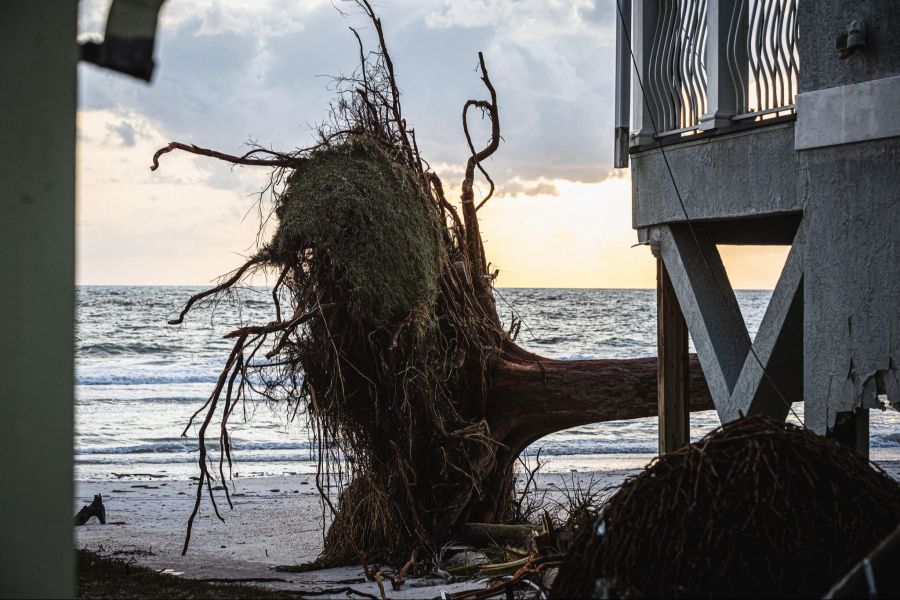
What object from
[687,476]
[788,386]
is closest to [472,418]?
[788,386]

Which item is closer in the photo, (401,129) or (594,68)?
(401,129)

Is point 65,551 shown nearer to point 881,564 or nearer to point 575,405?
point 881,564

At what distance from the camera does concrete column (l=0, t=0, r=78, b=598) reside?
347cm

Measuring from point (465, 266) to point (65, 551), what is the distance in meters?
6.54

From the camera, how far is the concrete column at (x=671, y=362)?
26.6 feet

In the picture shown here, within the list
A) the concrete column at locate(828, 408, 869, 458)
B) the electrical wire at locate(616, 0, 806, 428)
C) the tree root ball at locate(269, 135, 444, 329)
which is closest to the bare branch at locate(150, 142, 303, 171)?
the tree root ball at locate(269, 135, 444, 329)

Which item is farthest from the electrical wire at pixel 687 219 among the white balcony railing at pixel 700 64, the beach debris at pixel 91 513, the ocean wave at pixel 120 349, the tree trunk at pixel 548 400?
the ocean wave at pixel 120 349

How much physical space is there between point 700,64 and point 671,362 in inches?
104

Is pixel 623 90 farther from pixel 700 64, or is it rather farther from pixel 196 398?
pixel 196 398

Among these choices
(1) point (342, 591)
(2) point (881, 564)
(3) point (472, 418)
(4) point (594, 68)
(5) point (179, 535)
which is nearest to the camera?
(2) point (881, 564)

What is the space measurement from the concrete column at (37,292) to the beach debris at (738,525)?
2115mm

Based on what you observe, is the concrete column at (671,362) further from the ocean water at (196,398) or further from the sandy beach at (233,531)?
the ocean water at (196,398)

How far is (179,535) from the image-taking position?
427 inches

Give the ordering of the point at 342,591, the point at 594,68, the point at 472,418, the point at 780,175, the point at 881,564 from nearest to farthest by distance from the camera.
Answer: the point at 881,564 < the point at 780,175 < the point at 342,591 < the point at 472,418 < the point at 594,68
